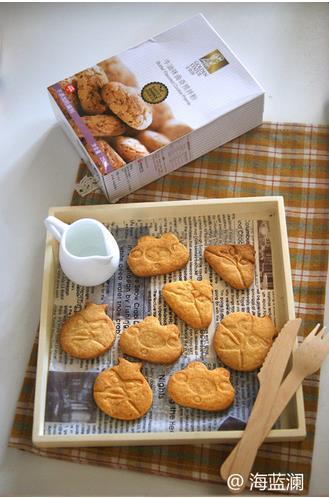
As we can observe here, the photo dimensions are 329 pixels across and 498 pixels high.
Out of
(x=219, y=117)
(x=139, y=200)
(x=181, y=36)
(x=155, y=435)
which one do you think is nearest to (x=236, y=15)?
(x=181, y=36)

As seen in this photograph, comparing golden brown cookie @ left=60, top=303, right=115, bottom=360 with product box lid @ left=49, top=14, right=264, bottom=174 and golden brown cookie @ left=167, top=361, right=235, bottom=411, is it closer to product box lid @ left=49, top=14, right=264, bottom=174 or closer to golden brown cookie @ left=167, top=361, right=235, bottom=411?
golden brown cookie @ left=167, top=361, right=235, bottom=411

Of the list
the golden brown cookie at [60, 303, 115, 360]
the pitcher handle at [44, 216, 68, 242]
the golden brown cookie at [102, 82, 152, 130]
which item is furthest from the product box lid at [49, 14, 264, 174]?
the golden brown cookie at [60, 303, 115, 360]

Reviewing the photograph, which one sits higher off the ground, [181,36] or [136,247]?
[181,36]

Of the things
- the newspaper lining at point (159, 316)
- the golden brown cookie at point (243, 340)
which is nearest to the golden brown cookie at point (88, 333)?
the newspaper lining at point (159, 316)

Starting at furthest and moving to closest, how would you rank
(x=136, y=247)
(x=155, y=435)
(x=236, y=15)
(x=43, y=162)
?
(x=236, y=15) < (x=43, y=162) < (x=136, y=247) < (x=155, y=435)

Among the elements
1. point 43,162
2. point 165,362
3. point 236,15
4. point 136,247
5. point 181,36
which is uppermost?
point 236,15

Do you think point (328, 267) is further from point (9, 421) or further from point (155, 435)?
point (9, 421)

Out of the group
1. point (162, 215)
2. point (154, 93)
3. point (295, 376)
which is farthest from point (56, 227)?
point (295, 376)
